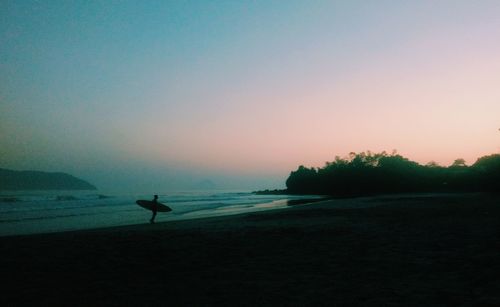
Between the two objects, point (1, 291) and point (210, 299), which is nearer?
point (210, 299)

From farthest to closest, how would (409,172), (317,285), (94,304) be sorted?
(409,172) → (317,285) → (94,304)

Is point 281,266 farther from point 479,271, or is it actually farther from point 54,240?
point 54,240

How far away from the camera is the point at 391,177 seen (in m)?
92.9

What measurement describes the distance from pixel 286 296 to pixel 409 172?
93.1m

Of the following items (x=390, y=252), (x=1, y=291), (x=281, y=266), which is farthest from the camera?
(x=390, y=252)

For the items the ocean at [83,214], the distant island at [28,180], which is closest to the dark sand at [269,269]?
the ocean at [83,214]

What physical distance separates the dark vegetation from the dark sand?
5025cm

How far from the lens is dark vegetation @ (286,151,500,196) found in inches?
2445

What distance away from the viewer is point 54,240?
1338 centimetres

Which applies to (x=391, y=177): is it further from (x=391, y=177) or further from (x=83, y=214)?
(x=83, y=214)

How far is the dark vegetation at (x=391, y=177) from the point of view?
6209 centimetres

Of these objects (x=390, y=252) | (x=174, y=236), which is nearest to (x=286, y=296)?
(x=390, y=252)

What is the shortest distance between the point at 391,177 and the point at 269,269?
9418 centimetres

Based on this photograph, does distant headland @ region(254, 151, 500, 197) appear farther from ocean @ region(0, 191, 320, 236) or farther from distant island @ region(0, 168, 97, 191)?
distant island @ region(0, 168, 97, 191)
